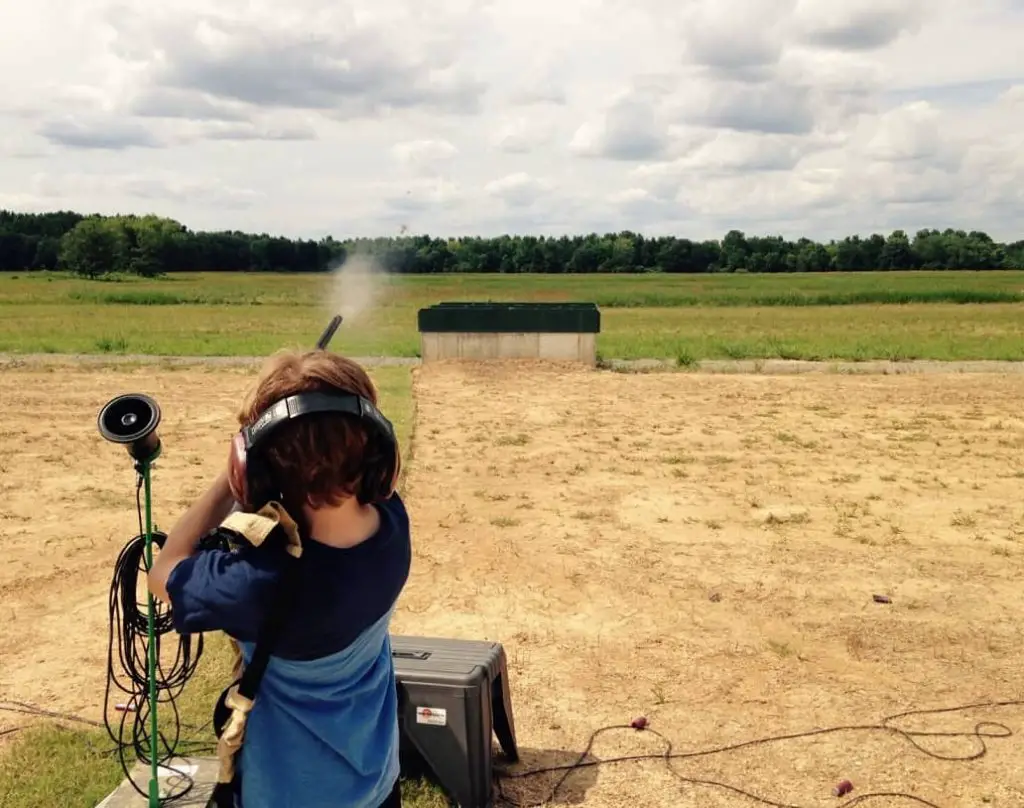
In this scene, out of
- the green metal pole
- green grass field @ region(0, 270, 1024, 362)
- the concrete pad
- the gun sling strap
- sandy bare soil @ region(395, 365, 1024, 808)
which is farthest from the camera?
green grass field @ region(0, 270, 1024, 362)

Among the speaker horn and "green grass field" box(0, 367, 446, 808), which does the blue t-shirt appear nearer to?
the speaker horn

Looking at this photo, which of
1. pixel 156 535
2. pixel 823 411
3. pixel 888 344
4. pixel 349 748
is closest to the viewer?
pixel 349 748

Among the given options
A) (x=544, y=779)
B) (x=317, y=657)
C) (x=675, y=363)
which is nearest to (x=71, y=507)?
Answer: (x=544, y=779)

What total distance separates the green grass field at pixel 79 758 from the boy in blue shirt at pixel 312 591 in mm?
2032

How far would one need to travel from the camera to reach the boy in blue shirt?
185cm

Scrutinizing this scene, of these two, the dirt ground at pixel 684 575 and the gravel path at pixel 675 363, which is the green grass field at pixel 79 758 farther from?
the gravel path at pixel 675 363

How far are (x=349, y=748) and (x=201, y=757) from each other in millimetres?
2294

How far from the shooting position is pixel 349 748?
2.10m

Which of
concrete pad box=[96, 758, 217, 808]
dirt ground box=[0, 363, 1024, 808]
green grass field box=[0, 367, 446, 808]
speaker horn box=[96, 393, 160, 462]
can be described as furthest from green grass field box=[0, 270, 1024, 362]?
speaker horn box=[96, 393, 160, 462]

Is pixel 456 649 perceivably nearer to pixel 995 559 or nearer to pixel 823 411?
pixel 995 559

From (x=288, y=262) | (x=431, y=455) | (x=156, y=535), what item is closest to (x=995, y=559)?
(x=431, y=455)

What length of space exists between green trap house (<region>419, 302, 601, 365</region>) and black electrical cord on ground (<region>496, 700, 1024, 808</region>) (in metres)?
14.3

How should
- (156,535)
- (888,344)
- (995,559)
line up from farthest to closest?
(888,344) < (995,559) < (156,535)

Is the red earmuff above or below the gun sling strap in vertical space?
above
